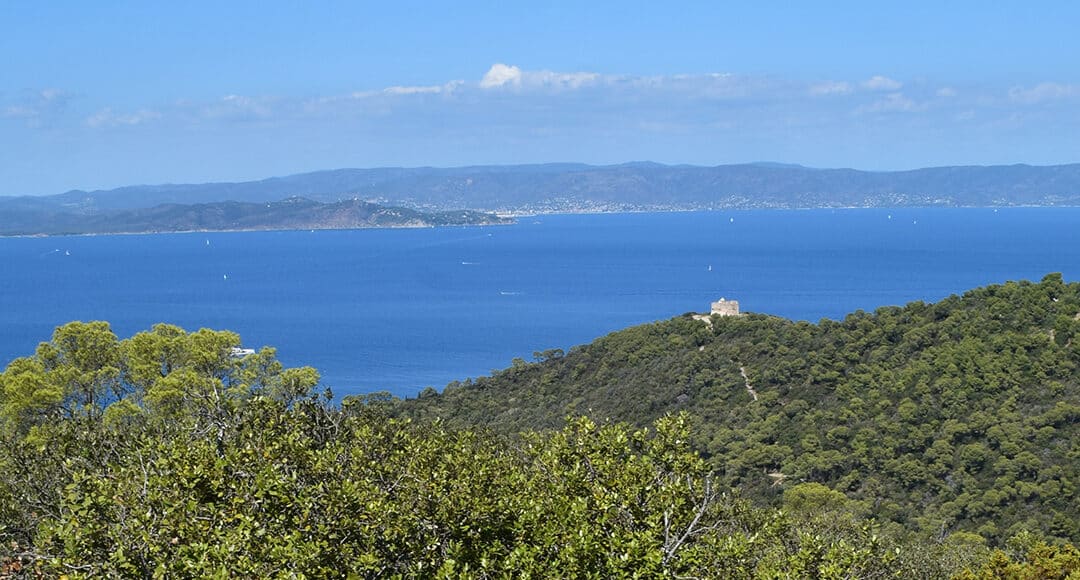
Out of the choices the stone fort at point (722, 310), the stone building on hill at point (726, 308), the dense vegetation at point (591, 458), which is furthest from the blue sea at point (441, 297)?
the dense vegetation at point (591, 458)

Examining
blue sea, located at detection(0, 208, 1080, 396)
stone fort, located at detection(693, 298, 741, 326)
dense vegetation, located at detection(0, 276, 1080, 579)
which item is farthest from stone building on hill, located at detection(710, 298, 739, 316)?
blue sea, located at detection(0, 208, 1080, 396)

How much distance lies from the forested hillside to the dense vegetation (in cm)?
13

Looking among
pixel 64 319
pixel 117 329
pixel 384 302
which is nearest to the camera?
pixel 117 329

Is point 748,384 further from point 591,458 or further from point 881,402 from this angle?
point 591,458

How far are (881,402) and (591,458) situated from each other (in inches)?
1421

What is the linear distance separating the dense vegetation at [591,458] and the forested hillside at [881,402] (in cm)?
13

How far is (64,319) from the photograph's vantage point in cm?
12431

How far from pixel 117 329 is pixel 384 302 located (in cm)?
3875

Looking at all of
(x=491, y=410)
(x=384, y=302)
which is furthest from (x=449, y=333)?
(x=491, y=410)

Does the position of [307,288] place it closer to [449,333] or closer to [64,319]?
[64,319]

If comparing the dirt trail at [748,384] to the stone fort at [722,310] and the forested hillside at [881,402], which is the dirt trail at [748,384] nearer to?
the forested hillside at [881,402]

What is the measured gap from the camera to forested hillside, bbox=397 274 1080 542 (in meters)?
37.0

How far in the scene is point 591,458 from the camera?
467 inches

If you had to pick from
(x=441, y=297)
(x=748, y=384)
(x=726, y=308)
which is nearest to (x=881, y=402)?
(x=748, y=384)
